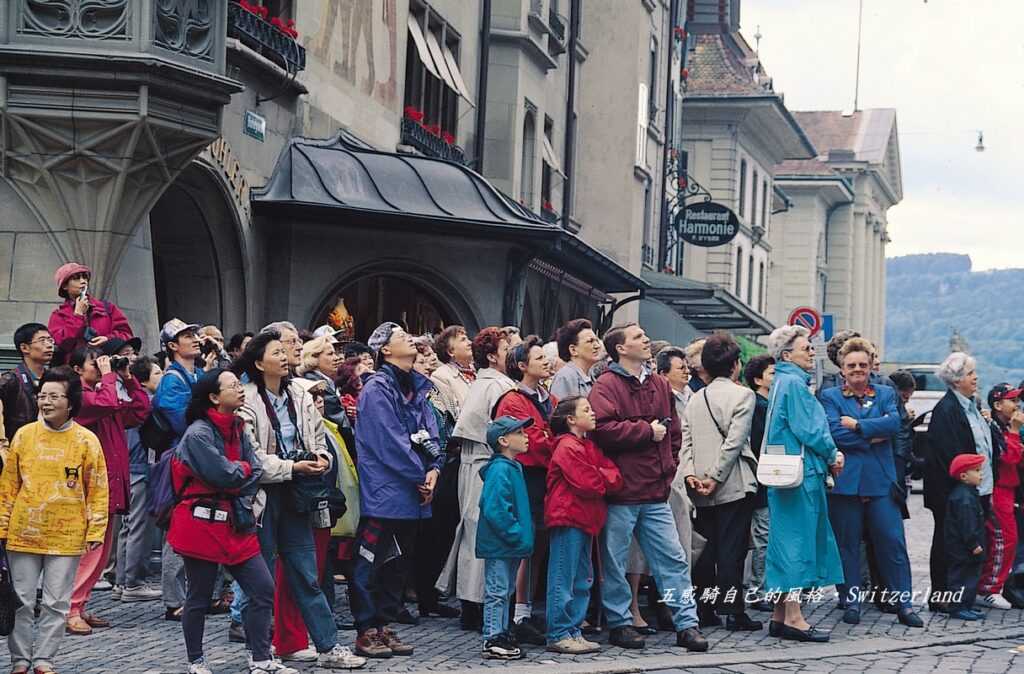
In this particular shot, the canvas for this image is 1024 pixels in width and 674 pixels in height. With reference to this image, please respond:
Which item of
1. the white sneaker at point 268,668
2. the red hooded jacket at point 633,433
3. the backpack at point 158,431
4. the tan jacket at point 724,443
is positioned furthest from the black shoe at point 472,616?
the white sneaker at point 268,668

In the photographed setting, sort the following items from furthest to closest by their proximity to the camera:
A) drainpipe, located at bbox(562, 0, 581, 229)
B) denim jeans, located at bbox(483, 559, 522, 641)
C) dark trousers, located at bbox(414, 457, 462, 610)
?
drainpipe, located at bbox(562, 0, 581, 229) → dark trousers, located at bbox(414, 457, 462, 610) → denim jeans, located at bbox(483, 559, 522, 641)

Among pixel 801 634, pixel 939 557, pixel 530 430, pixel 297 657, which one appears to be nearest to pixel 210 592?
pixel 297 657

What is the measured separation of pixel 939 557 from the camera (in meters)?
13.7

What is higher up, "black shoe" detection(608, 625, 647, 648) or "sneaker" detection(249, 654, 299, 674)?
"black shoe" detection(608, 625, 647, 648)

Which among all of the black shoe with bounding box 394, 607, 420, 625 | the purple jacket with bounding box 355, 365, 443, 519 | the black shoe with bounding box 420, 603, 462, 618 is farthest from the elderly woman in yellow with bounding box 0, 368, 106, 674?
the black shoe with bounding box 420, 603, 462, 618

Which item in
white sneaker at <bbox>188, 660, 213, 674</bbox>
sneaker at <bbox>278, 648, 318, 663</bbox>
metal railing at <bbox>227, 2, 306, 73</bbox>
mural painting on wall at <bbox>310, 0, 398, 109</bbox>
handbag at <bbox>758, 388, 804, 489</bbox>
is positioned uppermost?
mural painting on wall at <bbox>310, 0, 398, 109</bbox>

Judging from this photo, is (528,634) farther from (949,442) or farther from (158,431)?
(949,442)

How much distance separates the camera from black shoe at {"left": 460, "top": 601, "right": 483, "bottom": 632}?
11.7 m

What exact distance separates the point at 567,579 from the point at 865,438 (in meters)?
2.97

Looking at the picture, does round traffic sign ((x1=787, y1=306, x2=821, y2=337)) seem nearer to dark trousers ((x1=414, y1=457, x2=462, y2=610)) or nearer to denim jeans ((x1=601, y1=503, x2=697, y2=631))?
dark trousers ((x1=414, y1=457, x2=462, y2=610))

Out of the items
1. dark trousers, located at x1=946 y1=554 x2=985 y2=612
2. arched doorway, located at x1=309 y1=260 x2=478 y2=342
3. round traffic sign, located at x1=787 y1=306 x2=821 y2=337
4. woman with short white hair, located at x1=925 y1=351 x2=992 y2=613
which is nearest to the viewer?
dark trousers, located at x1=946 y1=554 x2=985 y2=612

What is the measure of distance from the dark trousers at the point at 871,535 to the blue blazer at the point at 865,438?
10cm

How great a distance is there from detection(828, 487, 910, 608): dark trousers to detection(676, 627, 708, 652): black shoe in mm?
2149

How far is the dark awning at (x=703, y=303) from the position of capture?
37.8 meters
